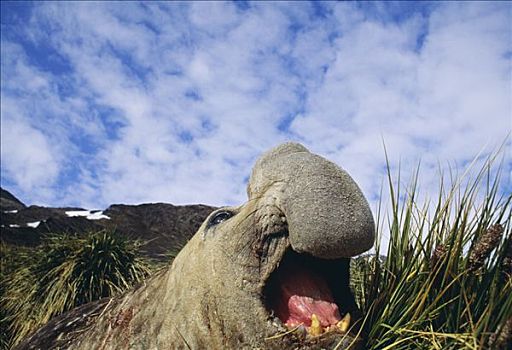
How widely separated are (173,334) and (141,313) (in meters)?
0.60

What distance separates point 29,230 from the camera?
18.2 metres

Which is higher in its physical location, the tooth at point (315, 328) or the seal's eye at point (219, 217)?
the seal's eye at point (219, 217)

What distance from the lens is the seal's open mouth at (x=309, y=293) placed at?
125 inches

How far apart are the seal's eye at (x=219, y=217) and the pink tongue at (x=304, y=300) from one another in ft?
2.02

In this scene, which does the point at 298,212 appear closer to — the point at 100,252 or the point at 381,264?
the point at 381,264

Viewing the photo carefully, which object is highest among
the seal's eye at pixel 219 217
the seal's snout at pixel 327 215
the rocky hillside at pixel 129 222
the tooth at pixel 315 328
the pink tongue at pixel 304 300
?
the rocky hillside at pixel 129 222

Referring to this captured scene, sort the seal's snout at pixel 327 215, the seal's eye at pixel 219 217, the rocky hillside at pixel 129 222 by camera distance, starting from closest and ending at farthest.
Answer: the seal's snout at pixel 327 215, the seal's eye at pixel 219 217, the rocky hillside at pixel 129 222

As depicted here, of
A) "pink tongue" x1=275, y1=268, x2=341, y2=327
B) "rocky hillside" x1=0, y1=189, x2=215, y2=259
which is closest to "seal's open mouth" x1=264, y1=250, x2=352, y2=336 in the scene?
"pink tongue" x1=275, y1=268, x2=341, y2=327

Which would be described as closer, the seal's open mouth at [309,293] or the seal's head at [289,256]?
the seal's head at [289,256]

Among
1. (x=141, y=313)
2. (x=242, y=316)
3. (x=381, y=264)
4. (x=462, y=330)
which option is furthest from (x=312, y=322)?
(x=141, y=313)

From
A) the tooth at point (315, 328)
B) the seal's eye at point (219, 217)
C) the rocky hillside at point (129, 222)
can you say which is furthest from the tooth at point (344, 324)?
the rocky hillside at point (129, 222)

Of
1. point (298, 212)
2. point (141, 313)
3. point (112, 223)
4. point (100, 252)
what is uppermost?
point (112, 223)

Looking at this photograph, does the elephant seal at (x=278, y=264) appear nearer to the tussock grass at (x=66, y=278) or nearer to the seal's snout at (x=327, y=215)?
the seal's snout at (x=327, y=215)

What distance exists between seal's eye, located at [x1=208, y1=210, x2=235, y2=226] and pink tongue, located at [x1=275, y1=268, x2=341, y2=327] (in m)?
0.62
